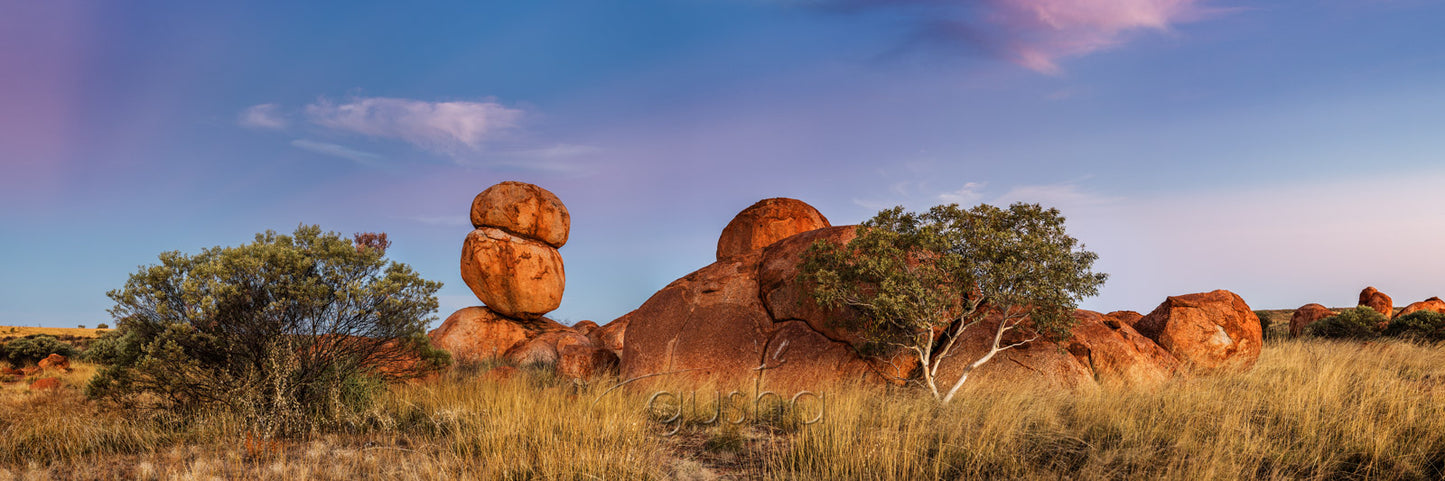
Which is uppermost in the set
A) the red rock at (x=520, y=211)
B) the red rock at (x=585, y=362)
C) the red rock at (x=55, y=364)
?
the red rock at (x=520, y=211)

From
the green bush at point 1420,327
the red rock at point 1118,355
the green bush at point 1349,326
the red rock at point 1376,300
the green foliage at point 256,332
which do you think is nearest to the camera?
the green foliage at point 256,332

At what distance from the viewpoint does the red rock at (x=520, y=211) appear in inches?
949

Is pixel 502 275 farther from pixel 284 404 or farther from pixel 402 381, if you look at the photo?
pixel 284 404

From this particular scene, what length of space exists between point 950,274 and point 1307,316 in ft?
88.0

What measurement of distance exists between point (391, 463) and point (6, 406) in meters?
8.78

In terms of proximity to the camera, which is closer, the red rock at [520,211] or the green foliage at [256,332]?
the green foliage at [256,332]

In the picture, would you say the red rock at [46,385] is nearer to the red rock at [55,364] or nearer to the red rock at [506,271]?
the red rock at [55,364]

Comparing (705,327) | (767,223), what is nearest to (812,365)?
(705,327)

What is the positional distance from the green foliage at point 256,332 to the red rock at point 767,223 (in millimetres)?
11538

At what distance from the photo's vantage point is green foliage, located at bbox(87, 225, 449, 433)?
30.3 feet

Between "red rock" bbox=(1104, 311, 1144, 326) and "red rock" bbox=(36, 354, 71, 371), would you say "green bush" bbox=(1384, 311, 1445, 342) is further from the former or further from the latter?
"red rock" bbox=(36, 354, 71, 371)

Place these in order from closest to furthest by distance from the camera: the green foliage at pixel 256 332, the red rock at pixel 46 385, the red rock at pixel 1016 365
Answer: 1. the green foliage at pixel 256 332
2. the red rock at pixel 1016 365
3. the red rock at pixel 46 385

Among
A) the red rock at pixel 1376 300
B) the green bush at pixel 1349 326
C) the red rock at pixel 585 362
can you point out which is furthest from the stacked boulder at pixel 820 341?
the red rock at pixel 1376 300

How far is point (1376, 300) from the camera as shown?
3350cm
